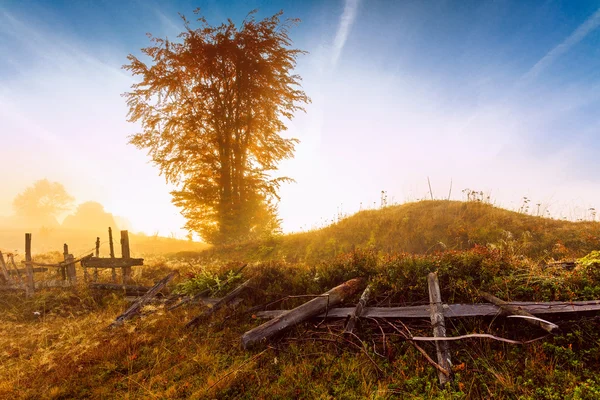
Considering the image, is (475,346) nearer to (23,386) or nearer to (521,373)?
(521,373)

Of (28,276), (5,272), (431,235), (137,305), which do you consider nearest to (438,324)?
(137,305)

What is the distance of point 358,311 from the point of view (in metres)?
5.52

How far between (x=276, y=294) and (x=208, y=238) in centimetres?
1171

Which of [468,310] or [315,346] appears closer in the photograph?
[468,310]

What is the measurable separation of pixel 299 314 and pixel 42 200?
87613 mm

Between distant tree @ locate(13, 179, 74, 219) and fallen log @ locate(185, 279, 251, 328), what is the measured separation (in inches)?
3324

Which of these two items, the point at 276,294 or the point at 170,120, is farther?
the point at 170,120

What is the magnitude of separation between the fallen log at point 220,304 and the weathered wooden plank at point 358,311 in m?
3.35

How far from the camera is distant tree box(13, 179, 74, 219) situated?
214 ft

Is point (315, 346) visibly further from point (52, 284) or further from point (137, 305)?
point (52, 284)

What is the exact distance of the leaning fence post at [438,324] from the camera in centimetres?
401

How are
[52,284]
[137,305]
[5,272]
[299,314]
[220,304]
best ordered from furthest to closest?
[5,272] < [52,284] < [137,305] < [220,304] < [299,314]

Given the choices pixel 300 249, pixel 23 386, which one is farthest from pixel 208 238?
pixel 23 386

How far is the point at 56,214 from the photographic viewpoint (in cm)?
7012
